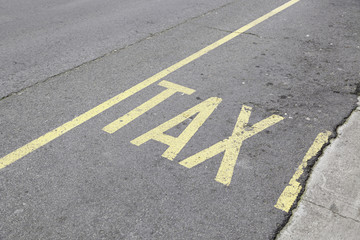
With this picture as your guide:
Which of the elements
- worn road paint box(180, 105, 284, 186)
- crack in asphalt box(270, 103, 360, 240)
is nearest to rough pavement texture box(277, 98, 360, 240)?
crack in asphalt box(270, 103, 360, 240)

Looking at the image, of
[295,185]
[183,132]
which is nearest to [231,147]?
[183,132]

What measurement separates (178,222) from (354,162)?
77.6 inches

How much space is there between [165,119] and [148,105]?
0.41 meters

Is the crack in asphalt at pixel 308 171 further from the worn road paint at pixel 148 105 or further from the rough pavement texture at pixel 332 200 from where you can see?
the worn road paint at pixel 148 105

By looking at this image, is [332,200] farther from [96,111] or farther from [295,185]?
[96,111]

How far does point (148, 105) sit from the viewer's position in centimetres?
484

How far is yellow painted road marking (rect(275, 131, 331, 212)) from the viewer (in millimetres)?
3363

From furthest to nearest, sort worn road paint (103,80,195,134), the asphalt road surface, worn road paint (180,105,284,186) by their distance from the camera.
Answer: worn road paint (103,80,195,134) < worn road paint (180,105,284,186) < the asphalt road surface

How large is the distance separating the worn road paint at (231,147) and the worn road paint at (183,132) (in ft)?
0.78

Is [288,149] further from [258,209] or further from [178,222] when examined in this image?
[178,222]

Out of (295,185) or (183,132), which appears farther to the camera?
(183,132)

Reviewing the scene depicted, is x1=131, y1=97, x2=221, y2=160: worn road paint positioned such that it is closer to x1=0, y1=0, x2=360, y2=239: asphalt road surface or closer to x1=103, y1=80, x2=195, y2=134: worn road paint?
x1=0, y1=0, x2=360, y2=239: asphalt road surface

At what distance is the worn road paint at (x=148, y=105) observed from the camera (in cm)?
441

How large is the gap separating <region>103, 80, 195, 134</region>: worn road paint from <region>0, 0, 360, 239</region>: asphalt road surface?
0.08ft
